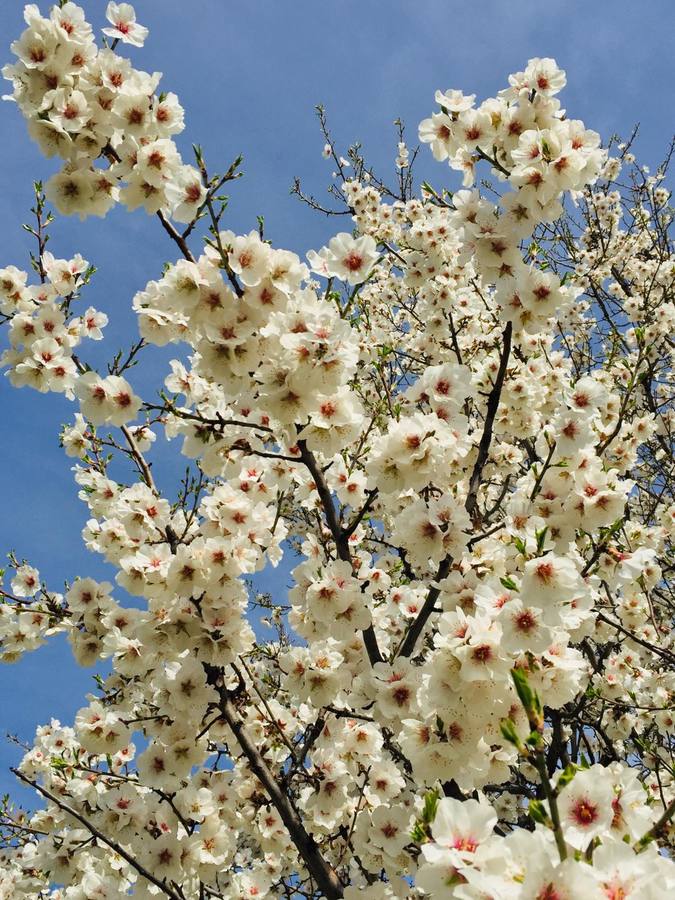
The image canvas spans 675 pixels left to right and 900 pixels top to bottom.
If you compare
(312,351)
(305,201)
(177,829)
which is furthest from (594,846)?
(305,201)

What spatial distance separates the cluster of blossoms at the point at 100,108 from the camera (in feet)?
10.4

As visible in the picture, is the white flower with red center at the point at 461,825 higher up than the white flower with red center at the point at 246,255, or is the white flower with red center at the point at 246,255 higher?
the white flower with red center at the point at 246,255

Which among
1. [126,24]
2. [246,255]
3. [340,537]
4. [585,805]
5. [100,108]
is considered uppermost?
[126,24]

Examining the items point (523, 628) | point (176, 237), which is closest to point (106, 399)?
point (176, 237)

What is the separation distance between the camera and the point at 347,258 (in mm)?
3344

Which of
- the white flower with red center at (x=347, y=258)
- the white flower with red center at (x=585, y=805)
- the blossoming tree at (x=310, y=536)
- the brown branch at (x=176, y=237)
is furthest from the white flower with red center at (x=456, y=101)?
the white flower with red center at (x=585, y=805)

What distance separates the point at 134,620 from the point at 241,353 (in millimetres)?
1804

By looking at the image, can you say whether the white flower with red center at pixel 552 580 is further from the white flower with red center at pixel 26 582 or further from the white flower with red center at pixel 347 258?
the white flower with red center at pixel 26 582

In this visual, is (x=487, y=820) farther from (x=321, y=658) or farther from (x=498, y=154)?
(x=498, y=154)

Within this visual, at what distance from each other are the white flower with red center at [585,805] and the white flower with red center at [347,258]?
233cm

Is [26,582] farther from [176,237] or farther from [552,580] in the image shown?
[552,580]

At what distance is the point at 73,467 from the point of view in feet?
15.6

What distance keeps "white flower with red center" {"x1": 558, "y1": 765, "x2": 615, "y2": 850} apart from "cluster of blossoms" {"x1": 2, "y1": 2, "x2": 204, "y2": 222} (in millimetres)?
2819

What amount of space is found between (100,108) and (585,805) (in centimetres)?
349
